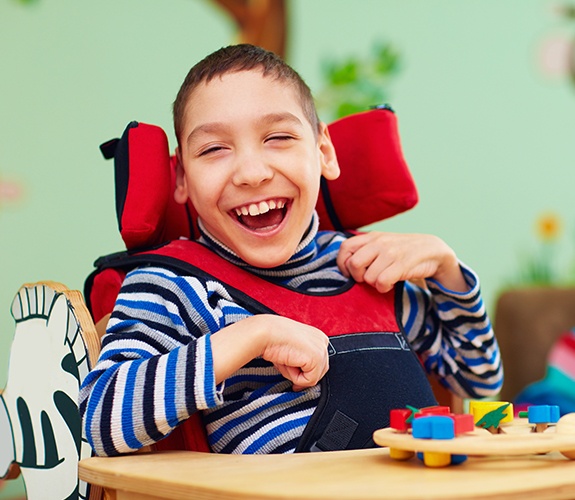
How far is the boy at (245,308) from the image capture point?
2.47ft

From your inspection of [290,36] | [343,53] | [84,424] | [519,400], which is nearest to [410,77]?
[343,53]

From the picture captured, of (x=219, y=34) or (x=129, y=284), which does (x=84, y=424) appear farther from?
(x=219, y=34)

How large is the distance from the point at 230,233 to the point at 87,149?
93 cm

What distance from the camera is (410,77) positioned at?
2.21m

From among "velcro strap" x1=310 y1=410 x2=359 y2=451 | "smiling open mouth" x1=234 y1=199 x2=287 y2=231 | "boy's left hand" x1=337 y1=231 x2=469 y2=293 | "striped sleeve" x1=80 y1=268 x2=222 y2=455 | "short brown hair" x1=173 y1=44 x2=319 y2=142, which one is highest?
"short brown hair" x1=173 y1=44 x2=319 y2=142

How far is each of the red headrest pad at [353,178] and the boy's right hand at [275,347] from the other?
27 centimetres

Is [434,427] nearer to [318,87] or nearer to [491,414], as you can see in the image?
[491,414]

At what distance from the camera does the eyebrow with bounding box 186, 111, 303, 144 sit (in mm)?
909

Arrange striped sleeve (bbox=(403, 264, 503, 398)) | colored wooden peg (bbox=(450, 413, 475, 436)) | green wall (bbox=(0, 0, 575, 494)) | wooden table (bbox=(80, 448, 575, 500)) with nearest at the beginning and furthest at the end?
wooden table (bbox=(80, 448, 575, 500))
colored wooden peg (bbox=(450, 413, 475, 436))
striped sleeve (bbox=(403, 264, 503, 398))
green wall (bbox=(0, 0, 575, 494))

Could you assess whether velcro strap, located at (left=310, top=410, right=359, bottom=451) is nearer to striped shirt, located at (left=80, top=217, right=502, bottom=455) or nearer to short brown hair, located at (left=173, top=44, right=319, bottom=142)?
striped shirt, located at (left=80, top=217, right=502, bottom=455)

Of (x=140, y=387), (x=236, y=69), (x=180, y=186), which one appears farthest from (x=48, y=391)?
(x=236, y=69)

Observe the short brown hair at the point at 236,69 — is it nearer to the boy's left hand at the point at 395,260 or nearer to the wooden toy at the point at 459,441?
the boy's left hand at the point at 395,260

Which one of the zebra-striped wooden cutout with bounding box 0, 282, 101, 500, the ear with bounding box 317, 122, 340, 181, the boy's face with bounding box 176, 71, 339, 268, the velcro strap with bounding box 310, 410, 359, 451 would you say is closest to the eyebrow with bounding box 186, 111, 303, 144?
the boy's face with bounding box 176, 71, 339, 268

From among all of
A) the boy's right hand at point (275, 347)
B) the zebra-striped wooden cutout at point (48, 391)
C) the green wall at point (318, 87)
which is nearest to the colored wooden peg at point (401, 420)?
the boy's right hand at point (275, 347)
